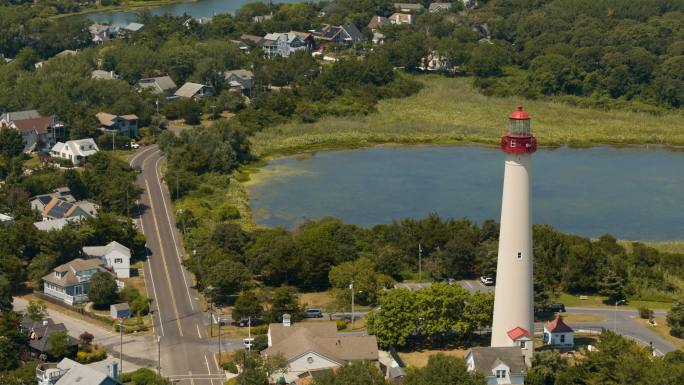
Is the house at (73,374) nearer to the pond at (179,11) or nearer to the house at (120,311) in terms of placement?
the house at (120,311)

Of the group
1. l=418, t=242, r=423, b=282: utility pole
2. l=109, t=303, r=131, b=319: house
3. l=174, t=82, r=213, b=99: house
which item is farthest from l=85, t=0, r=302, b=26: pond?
l=109, t=303, r=131, b=319: house

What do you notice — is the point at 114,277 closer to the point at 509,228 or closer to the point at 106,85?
the point at 509,228

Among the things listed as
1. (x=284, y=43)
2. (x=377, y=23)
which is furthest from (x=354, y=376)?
(x=377, y=23)

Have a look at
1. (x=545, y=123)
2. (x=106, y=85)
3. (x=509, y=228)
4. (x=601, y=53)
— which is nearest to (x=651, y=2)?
(x=601, y=53)

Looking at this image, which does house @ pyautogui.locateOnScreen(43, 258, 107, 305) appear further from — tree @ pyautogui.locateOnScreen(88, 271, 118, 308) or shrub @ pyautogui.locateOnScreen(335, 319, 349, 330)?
shrub @ pyautogui.locateOnScreen(335, 319, 349, 330)

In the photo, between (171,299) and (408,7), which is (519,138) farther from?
(408,7)

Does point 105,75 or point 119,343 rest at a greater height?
point 105,75
